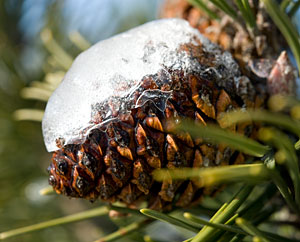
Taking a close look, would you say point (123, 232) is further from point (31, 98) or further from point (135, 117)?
point (31, 98)

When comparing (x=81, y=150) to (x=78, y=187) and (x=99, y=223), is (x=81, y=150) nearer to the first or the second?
(x=78, y=187)

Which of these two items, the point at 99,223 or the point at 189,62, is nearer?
the point at 189,62

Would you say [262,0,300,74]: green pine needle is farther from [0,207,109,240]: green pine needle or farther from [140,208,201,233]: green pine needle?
[0,207,109,240]: green pine needle

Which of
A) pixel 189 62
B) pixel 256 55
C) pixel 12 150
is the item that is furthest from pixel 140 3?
pixel 189 62

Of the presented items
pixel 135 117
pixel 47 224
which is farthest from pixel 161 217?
pixel 47 224

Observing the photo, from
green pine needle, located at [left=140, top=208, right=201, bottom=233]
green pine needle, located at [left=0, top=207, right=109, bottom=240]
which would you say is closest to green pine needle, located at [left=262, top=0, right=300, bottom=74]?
green pine needle, located at [left=140, top=208, right=201, bottom=233]
